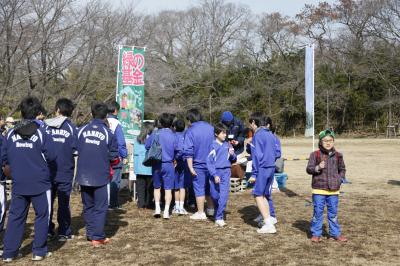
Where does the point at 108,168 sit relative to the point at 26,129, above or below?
below

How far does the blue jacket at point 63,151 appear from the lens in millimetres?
5297

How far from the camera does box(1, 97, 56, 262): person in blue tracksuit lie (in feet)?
15.2

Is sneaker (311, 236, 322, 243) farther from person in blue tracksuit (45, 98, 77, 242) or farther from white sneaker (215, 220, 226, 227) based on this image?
person in blue tracksuit (45, 98, 77, 242)

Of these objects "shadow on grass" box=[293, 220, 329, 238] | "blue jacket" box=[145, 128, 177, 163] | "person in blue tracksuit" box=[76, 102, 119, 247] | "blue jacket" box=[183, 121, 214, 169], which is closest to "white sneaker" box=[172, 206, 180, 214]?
"blue jacket" box=[145, 128, 177, 163]

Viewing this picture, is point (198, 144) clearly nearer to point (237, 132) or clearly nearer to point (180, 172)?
point (180, 172)

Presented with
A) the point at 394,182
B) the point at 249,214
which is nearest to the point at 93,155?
the point at 249,214

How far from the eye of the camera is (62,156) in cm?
533

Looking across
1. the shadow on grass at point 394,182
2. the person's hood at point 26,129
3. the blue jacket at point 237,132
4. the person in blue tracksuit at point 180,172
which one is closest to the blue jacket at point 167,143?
the person in blue tracksuit at point 180,172

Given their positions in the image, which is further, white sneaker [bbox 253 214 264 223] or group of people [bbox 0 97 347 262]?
white sneaker [bbox 253 214 264 223]

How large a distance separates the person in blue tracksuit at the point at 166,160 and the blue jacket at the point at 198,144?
0.94ft

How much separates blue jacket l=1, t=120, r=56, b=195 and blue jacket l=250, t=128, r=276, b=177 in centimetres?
259

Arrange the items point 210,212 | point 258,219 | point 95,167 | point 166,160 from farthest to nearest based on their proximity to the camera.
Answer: point 210,212, point 166,160, point 258,219, point 95,167

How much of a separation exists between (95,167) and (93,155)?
0.14m

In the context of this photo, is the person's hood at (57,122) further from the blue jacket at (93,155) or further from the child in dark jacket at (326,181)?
the child in dark jacket at (326,181)
